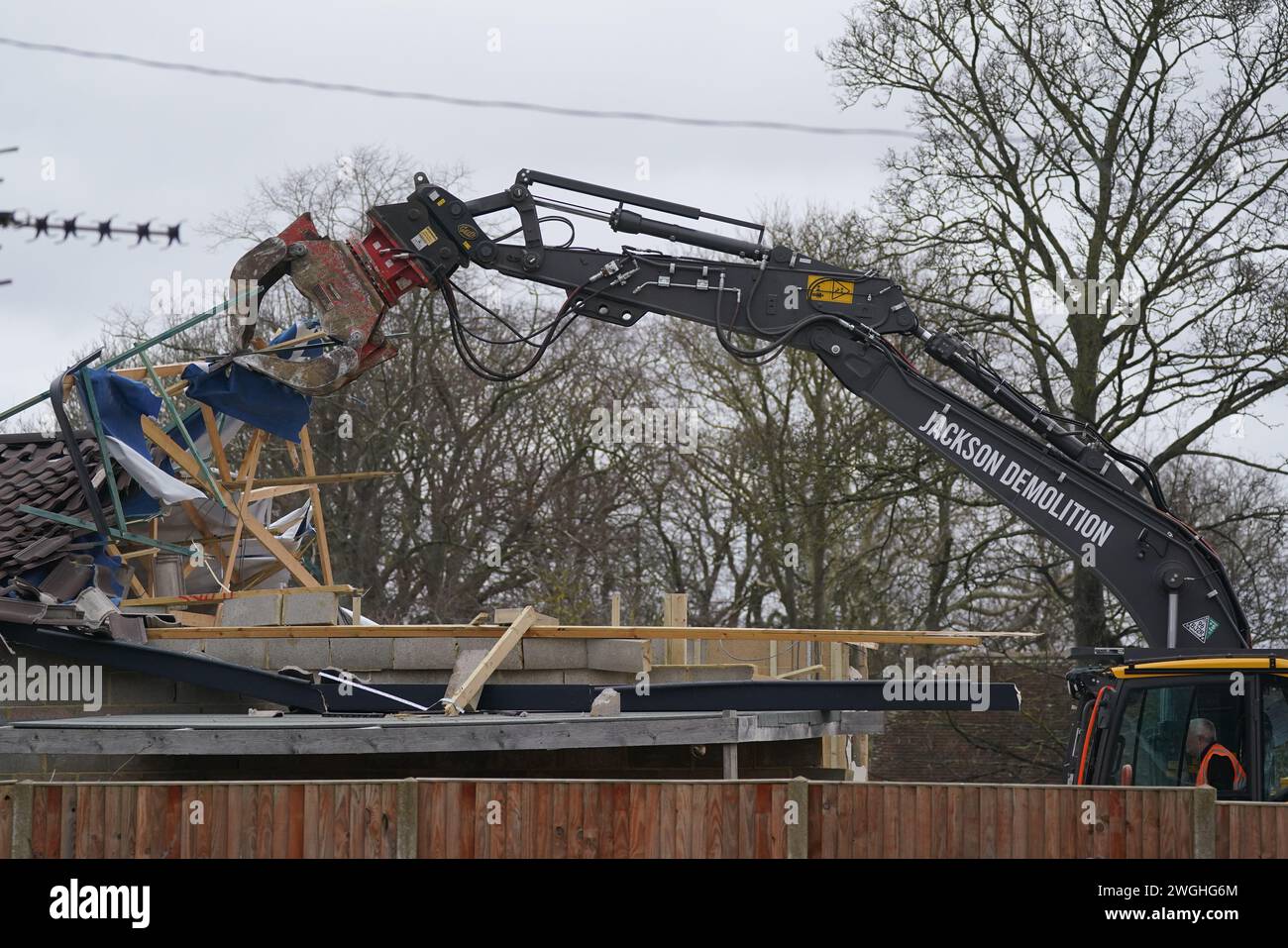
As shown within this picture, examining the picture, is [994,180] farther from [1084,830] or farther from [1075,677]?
[1084,830]

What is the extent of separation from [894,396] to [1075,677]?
99.8 inches

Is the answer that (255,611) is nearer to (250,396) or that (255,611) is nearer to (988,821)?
(250,396)

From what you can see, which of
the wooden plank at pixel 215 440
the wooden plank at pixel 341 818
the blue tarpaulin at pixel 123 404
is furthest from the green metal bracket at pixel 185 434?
the wooden plank at pixel 341 818

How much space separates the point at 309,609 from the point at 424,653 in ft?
3.81

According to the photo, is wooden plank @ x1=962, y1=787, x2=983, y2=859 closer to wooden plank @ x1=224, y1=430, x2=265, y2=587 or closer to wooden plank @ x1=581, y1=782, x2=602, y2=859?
wooden plank @ x1=581, y1=782, x2=602, y2=859

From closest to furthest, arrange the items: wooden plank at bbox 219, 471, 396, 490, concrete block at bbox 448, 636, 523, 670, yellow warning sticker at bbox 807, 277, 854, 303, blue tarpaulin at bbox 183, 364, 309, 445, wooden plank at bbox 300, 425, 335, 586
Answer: yellow warning sticker at bbox 807, 277, 854, 303 < concrete block at bbox 448, 636, 523, 670 < blue tarpaulin at bbox 183, 364, 309, 445 < wooden plank at bbox 219, 471, 396, 490 < wooden plank at bbox 300, 425, 335, 586

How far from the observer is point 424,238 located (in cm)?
1204

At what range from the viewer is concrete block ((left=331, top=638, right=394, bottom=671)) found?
12.7 m

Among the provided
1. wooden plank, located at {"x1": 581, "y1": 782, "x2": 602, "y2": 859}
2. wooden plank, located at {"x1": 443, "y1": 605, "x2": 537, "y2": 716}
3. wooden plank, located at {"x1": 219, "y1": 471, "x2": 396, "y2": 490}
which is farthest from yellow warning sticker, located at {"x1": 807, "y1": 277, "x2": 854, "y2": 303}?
wooden plank, located at {"x1": 219, "y1": 471, "x2": 396, "y2": 490}

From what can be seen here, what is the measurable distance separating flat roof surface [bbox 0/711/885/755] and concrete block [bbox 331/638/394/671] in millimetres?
2146

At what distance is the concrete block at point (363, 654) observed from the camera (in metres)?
12.7

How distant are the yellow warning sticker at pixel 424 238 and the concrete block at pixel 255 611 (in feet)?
10.9

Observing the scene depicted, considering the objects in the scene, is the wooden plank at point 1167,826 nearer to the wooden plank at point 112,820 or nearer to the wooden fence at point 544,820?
the wooden fence at point 544,820
